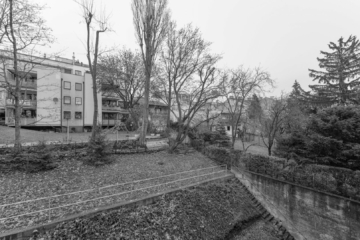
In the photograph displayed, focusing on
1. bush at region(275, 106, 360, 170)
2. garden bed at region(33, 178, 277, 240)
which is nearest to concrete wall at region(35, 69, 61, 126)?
garden bed at region(33, 178, 277, 240)

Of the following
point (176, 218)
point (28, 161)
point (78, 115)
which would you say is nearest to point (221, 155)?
point (176, 218)

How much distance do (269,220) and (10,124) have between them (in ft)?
90.4

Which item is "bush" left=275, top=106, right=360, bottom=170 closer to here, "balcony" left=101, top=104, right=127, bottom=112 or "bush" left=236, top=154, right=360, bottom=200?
"bush" left=236, top=154, right=360, bottom=200

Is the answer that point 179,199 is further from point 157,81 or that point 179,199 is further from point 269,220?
point 157,81

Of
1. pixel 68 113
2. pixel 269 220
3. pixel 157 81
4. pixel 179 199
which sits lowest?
pixel 269 220

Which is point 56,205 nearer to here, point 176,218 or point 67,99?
point 176,218

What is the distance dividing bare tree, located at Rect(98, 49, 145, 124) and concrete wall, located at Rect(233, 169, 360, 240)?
63.5 ft

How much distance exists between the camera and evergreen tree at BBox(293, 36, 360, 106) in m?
19.1

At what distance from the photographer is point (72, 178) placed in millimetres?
8117

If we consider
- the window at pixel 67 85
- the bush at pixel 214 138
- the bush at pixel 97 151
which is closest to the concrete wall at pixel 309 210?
the bush at pixel 214 138

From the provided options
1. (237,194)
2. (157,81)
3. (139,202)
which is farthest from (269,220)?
(157,81)

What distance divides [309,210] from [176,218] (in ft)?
23.6

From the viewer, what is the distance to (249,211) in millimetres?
9031

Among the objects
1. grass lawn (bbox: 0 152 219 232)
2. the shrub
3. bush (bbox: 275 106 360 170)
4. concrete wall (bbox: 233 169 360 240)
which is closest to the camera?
grass lawn (bbox: 0 152 219 232)
